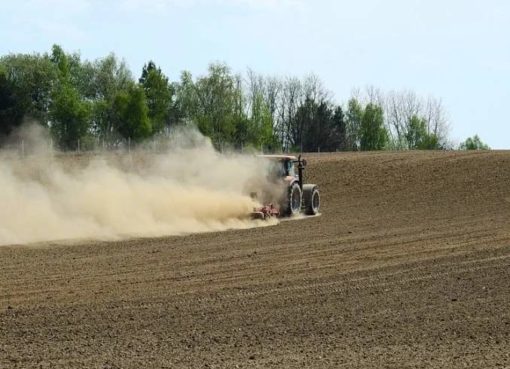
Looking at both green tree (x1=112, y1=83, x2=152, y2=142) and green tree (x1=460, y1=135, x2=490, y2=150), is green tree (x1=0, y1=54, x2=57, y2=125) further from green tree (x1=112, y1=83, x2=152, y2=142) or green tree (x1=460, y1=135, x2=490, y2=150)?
green tree (x1=460, y1=135, x2=490, y2=150)

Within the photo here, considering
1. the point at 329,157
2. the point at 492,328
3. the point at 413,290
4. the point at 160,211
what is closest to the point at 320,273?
the point at 413,290

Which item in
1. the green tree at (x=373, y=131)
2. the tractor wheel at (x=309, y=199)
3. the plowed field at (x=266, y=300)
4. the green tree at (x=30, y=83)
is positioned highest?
the green tree at (x=30, y=83)

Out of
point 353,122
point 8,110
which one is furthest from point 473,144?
point 8,110

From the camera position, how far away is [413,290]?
14.9m

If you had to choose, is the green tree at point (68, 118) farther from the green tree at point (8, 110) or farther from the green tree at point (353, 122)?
the green tree at point (353, 122)

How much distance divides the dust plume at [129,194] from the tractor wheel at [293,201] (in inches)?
52.2

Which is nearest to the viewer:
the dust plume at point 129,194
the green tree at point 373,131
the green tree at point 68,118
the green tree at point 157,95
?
the dust plume at point 129,194

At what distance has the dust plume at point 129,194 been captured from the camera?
24000 mm

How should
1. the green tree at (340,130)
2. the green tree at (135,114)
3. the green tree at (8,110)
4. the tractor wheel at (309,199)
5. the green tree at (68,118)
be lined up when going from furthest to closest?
the green tree at (340,130)
the green tree at (135,114)
the green tree at (68,118)
the green tree at (8,110)
the tractor wheel at (309,199)

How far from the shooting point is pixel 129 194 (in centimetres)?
2716

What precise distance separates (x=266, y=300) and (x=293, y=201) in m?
18.4

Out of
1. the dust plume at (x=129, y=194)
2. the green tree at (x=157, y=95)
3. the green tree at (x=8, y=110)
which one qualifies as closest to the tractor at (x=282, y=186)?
the dust plume at (x=129, y=194)

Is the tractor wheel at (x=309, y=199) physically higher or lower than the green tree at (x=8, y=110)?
lower

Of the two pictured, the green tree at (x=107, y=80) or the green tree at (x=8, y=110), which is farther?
the green tree at (x=107, y=80)
